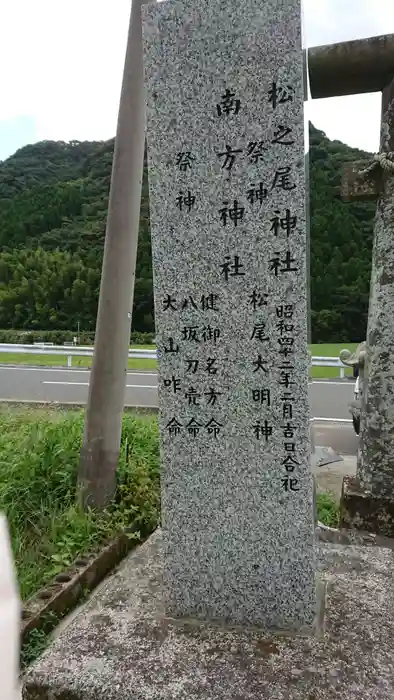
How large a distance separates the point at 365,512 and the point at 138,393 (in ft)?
21.1

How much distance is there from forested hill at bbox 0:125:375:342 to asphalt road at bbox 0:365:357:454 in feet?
19.3

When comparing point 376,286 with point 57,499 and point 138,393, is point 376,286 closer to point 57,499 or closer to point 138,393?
point 57,499

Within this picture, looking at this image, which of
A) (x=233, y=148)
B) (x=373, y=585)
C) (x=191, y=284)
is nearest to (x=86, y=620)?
(x=373, y=585)

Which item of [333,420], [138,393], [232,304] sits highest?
[232,304]

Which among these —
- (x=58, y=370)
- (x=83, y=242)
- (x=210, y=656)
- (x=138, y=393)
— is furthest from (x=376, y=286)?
(x=83, y=242)

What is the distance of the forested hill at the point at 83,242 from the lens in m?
16.1

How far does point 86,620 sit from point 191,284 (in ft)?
4.26

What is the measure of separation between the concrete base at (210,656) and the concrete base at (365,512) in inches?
34.0

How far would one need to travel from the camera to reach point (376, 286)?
2.96 metres

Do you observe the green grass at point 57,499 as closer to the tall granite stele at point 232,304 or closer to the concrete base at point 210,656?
the concrete base at point 210,656

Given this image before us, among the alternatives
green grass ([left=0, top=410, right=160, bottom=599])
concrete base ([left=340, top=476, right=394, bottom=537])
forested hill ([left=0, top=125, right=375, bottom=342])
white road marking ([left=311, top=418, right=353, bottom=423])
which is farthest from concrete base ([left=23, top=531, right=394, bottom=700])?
forested hill ([left=0, top=125, right=375, bottom=342])

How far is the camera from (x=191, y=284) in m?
1.82

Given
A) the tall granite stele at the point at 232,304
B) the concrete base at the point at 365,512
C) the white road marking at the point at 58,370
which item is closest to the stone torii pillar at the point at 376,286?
the concrete base at the point at 365,512

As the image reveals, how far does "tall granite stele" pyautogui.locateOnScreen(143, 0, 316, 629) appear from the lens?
A: 5.53 feet
